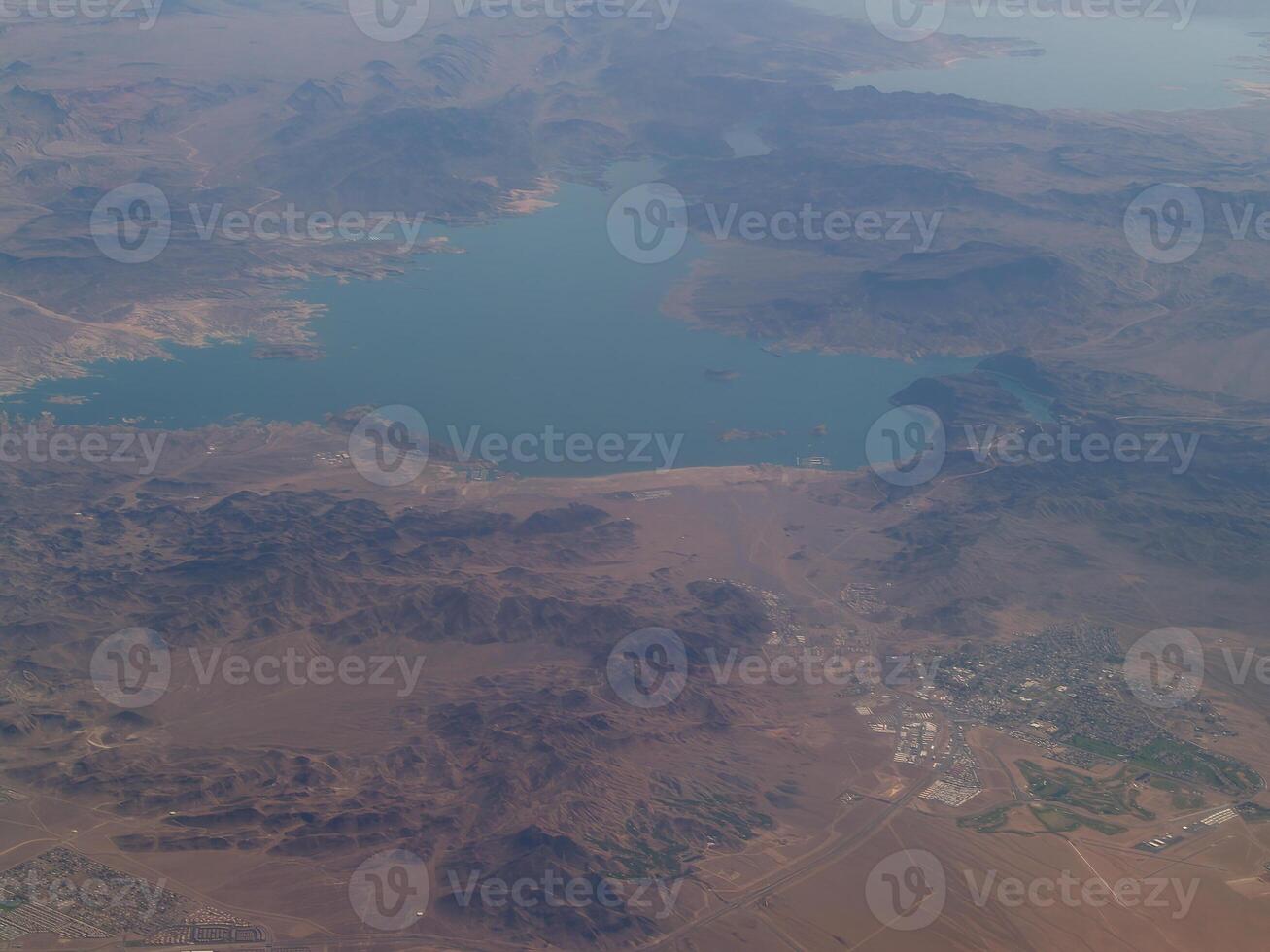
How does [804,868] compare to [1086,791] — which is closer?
[804,868]

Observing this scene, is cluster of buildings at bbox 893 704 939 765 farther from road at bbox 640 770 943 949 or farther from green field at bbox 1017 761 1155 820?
green field at bbox 1017 761 1155 820

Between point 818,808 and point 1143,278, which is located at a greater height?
point 1143,278

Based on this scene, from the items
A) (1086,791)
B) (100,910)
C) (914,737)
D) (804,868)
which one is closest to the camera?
(100,910)

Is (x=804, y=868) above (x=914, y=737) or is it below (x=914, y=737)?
below

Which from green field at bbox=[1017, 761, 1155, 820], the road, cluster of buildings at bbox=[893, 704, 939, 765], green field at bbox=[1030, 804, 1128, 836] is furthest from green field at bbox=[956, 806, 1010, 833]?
cluster of buildings at bbox=[893, 704, 939, 765]

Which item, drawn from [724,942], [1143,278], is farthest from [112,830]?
[1143,278]

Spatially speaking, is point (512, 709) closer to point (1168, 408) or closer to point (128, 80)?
point (1168, 408)

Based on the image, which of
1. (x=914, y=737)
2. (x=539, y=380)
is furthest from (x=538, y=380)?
(x=914, y=737)

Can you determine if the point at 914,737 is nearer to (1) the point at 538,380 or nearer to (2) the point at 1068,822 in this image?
(2) the point at 1068,822

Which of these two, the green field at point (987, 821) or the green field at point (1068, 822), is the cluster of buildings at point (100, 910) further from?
the green field at point (1068, 822)
